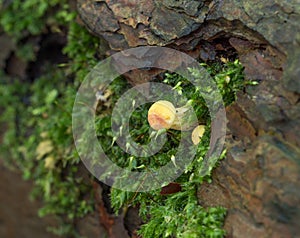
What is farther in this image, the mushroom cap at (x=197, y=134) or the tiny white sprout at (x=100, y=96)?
the tiny white sprout at (x=100, y=96)

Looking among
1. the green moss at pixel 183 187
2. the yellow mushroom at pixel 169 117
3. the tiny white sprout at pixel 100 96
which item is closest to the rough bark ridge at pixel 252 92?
the green moss at pixel 183 187

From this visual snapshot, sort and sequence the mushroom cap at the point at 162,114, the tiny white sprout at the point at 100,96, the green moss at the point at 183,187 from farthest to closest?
the tiny white sprout at the point at 100,96 → the mushroom cap at the point at 162,114 → the green moss at the point at 183,187

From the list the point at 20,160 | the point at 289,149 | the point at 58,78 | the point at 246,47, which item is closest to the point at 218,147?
the point at 289,149

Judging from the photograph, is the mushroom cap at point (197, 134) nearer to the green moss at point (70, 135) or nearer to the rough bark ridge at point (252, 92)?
the green moss at point (70, 135)

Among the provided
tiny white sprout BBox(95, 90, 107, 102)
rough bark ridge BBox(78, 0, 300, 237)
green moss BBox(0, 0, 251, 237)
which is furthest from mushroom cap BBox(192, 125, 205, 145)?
tiny white sprout BBox(95, 90, 107, 102)

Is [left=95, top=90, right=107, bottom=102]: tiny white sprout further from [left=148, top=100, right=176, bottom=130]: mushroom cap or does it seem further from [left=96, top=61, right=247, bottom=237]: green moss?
[left=148, top=100, right=176, bottom=130]: mushroom cap

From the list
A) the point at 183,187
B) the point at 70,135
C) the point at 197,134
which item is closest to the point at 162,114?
the point at 197,134
